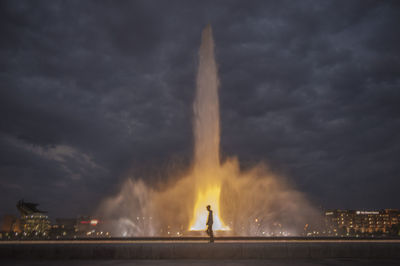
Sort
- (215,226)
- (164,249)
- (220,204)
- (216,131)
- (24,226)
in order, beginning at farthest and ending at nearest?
1. (24,226)
2. (216,131)
3. (220,204)
4. (215,226)
5. (164,249)

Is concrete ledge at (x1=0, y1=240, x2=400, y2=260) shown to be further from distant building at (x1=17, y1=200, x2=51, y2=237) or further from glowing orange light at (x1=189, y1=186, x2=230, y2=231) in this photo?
distant building at (x1=17, y1=200, x2=51, y2=237)

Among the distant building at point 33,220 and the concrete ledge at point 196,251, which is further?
the distant building at point 33,220

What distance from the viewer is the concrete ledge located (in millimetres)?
11133

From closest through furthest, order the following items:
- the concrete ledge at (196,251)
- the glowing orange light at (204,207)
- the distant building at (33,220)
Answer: the concrete ledge at (196,251) → the glowing orange light at (204,207) → the distant building at (33,220)

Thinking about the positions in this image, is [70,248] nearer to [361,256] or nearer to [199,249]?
[199,249]

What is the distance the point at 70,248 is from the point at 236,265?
6174mm

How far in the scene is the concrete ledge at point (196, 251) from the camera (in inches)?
438

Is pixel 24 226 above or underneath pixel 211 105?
underneath

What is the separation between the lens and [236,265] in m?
9.62

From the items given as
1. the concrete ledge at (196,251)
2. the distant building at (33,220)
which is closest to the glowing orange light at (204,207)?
the concrete ledge at (196,251)

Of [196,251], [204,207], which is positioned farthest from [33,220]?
[196,251]

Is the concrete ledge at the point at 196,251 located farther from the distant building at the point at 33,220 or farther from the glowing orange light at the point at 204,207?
the distant building at the point at 33,220

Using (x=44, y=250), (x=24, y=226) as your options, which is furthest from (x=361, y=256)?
(x=24, y=226)

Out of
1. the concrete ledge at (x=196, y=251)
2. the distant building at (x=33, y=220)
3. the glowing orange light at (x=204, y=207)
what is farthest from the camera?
the distant building at (x=33, y=220)
